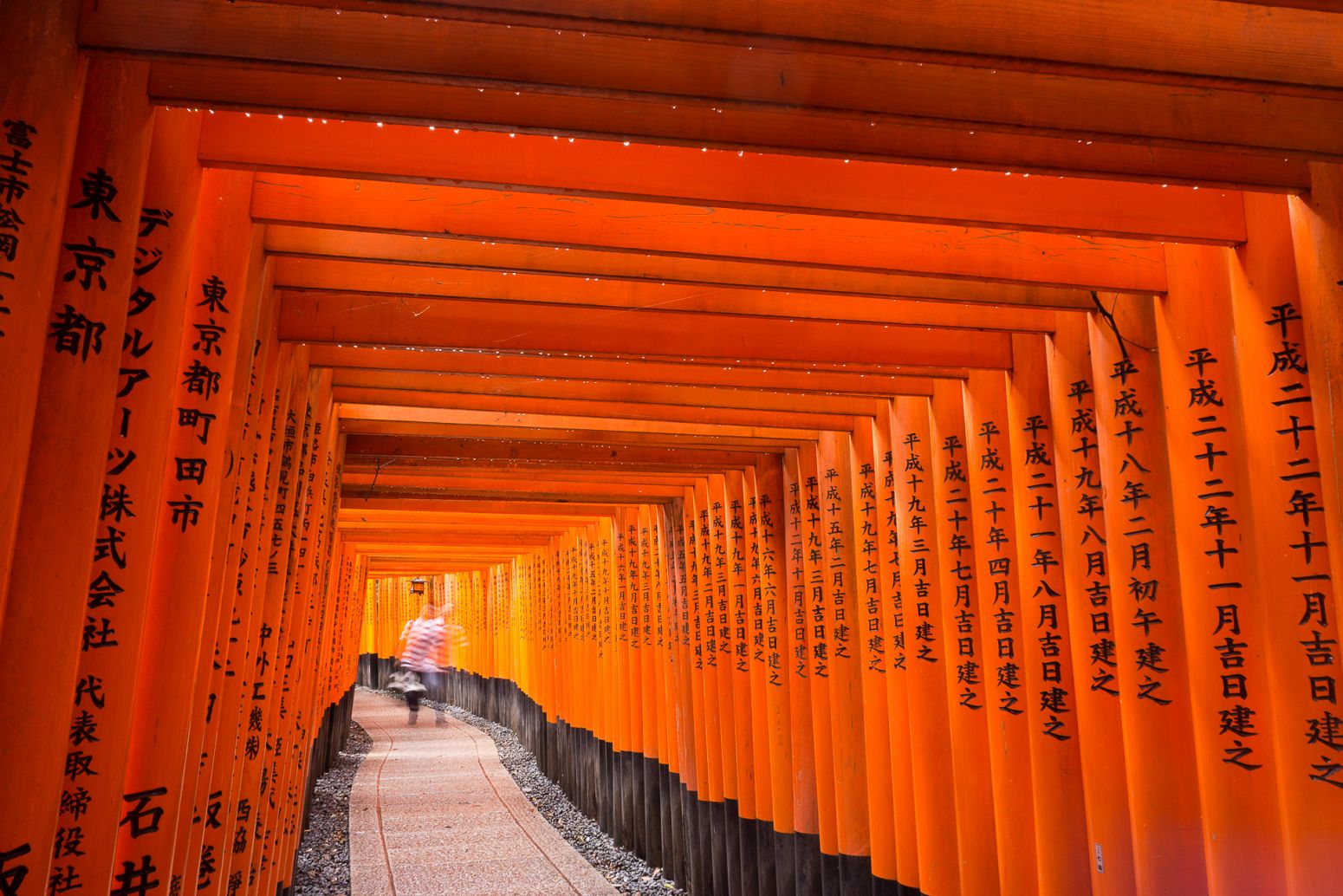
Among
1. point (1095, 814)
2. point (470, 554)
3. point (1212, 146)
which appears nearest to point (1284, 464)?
point (1212, 146)

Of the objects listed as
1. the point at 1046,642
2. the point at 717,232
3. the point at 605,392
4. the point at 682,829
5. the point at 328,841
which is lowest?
the point at 328,841

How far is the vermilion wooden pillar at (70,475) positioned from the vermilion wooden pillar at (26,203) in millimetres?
87

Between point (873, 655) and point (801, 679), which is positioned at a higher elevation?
point (873, 655)

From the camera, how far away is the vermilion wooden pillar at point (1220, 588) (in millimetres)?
4371

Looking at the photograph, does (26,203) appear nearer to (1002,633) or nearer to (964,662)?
(1002,633)

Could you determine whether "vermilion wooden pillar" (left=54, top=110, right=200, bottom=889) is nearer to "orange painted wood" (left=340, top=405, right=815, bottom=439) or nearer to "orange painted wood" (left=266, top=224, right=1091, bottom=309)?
"orange painted wood" (left=266, top=224, right=1091, bottom=309)

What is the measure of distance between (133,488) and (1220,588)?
13.6 ft

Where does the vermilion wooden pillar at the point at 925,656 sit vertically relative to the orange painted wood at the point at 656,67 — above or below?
below

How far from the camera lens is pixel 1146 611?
5.02 m

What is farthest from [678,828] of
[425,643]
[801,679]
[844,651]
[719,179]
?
[425,643]

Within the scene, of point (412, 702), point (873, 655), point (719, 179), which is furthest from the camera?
point (412, 702)

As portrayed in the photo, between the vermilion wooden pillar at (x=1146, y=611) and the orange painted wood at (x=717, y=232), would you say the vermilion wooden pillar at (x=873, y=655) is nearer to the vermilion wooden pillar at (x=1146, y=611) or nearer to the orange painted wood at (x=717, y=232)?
the vermilion wooden pillar at (x=1146, y=611)

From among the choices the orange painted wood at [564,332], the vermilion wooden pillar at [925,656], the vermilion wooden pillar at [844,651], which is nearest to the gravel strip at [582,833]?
the vermilion wooden pillar at [844,651]

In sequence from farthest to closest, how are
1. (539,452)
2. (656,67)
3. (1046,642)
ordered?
(539,452) → (1046,642) → (656,67)
